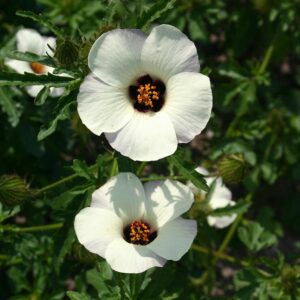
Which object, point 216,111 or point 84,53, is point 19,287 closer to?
point 84,53

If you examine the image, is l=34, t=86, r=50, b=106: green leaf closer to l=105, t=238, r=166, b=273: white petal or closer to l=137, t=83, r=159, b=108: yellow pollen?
l=137, t=83, r=159, b=108: yellow pollen

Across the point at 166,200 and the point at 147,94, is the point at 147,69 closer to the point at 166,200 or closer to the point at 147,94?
the point at 147,94

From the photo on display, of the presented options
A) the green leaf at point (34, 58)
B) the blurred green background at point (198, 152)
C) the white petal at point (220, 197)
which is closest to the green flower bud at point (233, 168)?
the blurred green background at point (198, 152)

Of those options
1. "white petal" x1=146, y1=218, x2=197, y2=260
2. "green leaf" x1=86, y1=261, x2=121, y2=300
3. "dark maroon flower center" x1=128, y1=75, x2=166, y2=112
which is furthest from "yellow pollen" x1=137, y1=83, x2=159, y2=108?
"green leaf" x1=86, y1=261, x2=121, y2=300

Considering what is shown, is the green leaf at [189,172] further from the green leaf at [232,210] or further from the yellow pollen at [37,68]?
the yellow pollen at [37,68]

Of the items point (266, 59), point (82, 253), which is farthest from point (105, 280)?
point (266, 59)

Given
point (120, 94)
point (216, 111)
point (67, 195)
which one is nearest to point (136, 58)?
point (120, 94)
